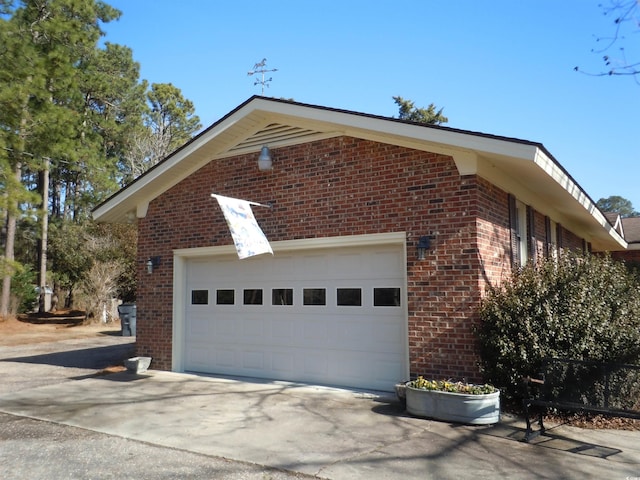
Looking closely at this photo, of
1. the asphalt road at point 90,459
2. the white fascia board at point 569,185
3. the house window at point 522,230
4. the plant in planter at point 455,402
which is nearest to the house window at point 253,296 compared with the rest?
the plant in planter at point 455,402

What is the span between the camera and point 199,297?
418 inches

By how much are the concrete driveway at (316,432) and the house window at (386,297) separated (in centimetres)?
143

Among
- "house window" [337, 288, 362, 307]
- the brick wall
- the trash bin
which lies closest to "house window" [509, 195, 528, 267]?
the brick wall

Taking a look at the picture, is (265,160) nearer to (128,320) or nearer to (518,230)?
(518,230)

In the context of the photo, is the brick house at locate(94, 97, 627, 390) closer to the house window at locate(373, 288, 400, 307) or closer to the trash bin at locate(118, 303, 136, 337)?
the house window at locate(373, 288, 400, 307)

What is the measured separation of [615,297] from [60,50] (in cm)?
1764

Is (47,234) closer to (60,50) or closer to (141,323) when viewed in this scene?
(60,50)

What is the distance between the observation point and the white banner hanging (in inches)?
307

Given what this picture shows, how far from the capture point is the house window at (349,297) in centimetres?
870

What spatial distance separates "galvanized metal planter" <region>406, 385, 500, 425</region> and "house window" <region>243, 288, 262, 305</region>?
12.5 feet

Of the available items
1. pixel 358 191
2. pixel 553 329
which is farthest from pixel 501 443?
pixel 358 191

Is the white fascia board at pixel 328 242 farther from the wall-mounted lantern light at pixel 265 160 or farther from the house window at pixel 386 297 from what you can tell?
the wall-mounted lantern light at pixel 265 160

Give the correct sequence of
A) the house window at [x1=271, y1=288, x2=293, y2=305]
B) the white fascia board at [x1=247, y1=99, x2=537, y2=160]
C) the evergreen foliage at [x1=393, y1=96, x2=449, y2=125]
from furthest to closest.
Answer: the evergreen foliage at [x1=393, y1=96, x2=449, y2=125], the house window at [x1=271, y1=288, x2=293, y2=305], the white fascia board at [x1=247, y1=99, x2=537, y2=160]

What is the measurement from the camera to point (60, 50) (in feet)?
57.8
